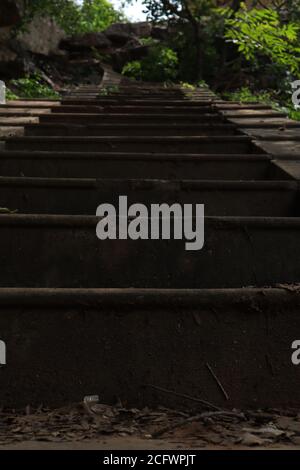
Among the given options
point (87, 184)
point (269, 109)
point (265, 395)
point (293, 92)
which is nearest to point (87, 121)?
point (269, 109)

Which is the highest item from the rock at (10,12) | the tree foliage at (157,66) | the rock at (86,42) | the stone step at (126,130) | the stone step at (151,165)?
the rock at (86,42)

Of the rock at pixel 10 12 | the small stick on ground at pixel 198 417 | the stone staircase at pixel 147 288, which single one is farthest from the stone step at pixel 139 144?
the rock at pixel 10 12

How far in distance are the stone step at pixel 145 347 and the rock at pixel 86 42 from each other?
48.6ft

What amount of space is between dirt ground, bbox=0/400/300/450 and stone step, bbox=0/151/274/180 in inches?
73.2

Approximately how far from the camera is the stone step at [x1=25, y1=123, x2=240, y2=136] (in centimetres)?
445

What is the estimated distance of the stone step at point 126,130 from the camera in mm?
4449

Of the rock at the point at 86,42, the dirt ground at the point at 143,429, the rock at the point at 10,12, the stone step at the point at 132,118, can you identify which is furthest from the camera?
the rock at the point at 86,42

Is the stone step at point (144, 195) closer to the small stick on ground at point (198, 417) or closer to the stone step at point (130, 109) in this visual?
the small stick on ground at point (198, 417)

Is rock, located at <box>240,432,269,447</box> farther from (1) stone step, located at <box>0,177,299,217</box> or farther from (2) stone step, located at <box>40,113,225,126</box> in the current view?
(2) stone step, located at <box>40,113,225,126</box>

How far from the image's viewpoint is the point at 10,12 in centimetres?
1080

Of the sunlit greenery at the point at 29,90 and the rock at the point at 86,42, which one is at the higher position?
the rock at the point at 86,42

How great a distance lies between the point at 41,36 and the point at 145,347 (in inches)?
519

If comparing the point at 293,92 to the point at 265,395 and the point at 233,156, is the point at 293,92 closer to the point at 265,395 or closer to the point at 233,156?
the point at 233,156

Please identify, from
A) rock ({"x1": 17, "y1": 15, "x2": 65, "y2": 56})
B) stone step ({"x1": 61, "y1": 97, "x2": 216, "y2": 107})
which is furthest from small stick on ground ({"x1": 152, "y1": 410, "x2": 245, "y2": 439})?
rock ({"x1": 17, "y1": 15, "x2": 65, "y2": 56})
